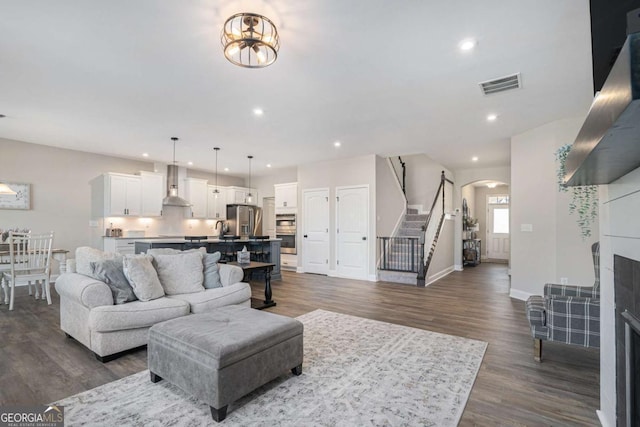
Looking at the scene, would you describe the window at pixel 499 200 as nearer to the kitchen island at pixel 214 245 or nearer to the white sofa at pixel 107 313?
the kitchen island at pixel 214 245

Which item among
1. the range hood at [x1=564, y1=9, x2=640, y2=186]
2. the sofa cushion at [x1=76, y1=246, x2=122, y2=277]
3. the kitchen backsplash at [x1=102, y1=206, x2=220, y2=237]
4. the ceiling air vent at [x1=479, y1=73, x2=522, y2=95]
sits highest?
the ceiling air vent at [x1=479, y1=73, x2=522, y2=95]

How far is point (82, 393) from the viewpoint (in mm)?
2264

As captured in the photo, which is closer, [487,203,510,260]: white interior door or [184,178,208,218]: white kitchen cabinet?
[184,178,208,218]: white kitchen cabinet

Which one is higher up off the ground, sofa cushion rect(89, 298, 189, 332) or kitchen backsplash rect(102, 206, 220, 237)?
kitchen backsplash rect(102, 206, 220, 237)

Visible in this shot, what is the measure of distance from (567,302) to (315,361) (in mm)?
2281

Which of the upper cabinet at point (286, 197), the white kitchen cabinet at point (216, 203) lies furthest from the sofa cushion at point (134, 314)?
the white kitchen cabinet at point (216, 203)

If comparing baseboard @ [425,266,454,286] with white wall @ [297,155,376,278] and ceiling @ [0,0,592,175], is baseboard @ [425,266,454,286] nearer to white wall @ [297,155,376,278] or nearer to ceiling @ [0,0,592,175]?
white wall @ [297,155,376,278]

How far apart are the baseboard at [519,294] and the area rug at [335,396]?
2684mm

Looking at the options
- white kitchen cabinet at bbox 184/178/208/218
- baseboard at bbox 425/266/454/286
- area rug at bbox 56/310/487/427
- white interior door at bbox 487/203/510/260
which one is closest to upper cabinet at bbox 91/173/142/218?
white kitchen cabinet at bbox 184/178/208/218

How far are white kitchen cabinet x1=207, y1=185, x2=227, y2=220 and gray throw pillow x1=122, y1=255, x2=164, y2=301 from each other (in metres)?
5.93

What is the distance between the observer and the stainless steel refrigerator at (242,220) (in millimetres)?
9477

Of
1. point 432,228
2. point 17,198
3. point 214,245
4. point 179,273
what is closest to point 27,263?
point 17,198

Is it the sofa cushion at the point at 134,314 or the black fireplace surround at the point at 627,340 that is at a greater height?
the black fireplace surround at the point at 627,340

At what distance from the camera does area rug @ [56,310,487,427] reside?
1981 mm
